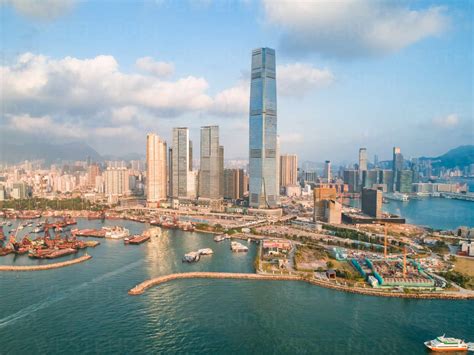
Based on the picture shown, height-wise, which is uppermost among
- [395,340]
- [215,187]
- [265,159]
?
[265,159]

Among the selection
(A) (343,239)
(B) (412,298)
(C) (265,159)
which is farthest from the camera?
(C) (265,159)

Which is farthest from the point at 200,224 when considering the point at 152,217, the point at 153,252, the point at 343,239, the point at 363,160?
the point at 363,160

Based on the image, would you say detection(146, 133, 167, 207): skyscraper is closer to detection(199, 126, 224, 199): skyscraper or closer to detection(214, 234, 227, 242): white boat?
detection(199, 126, 224, 199): skyscraper

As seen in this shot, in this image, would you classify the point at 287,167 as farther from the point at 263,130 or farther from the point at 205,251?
the point at 205,251

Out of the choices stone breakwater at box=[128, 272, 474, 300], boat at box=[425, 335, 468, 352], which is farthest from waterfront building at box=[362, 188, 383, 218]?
boat at box=[425, 335, 468, 352]

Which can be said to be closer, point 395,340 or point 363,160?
point 395,340

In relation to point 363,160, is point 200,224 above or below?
below

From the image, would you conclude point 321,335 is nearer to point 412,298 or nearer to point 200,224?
point 412,298

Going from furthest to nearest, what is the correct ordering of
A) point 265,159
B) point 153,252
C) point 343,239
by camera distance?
point 265,159 → point 343,239 → point 153,252
